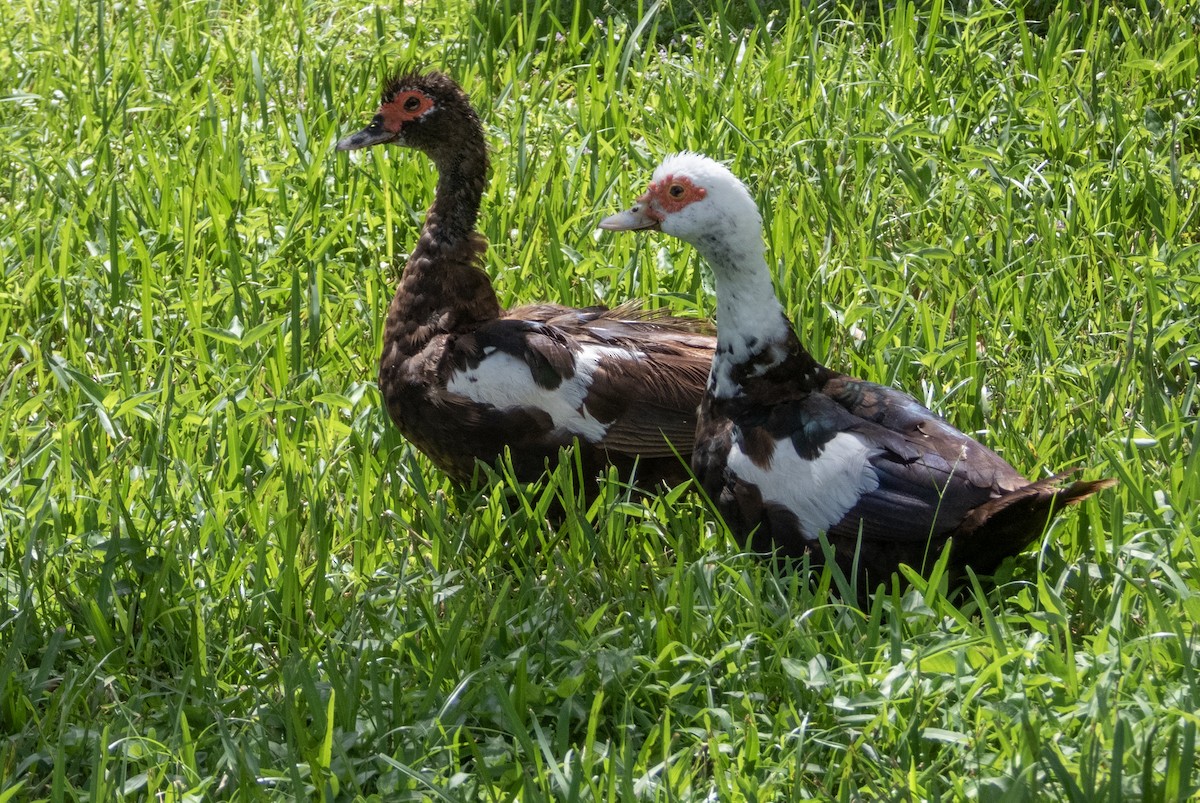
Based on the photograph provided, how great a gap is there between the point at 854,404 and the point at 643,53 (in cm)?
306

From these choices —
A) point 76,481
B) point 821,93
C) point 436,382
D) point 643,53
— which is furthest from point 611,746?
point 643,53

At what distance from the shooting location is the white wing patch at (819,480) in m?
3.29

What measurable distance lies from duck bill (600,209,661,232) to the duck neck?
0.56m

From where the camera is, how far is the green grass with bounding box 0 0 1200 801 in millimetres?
2748

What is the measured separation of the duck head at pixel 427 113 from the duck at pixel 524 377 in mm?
273

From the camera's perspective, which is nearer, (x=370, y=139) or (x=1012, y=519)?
(x=1012, y=519)

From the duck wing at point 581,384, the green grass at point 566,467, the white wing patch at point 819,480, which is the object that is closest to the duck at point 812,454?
the white wing patch at point 819,480

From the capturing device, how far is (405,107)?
14.3ft

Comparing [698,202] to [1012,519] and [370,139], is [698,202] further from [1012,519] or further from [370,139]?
[370,139]

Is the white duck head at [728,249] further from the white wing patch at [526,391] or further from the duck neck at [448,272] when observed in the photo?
the duck neck at [448,272]

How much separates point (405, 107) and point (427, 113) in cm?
8

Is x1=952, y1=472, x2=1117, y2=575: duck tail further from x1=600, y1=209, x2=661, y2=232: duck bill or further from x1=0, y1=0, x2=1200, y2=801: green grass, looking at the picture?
x1=600, y1=209, x2=661, y2=232: duck bill

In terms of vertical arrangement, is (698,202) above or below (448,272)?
above

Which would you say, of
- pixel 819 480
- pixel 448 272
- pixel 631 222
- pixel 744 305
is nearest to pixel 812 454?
pixel 819 480
